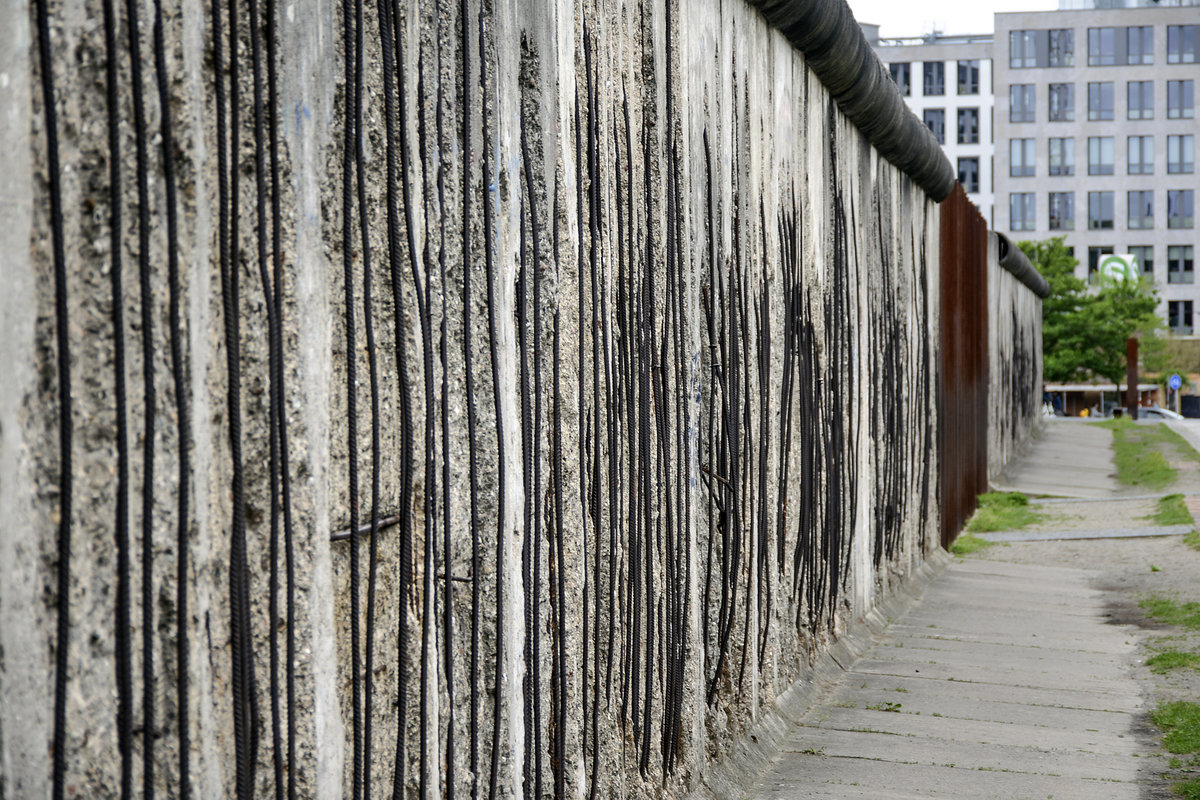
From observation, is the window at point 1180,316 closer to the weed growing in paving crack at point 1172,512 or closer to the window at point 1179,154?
the window at point 1179,154

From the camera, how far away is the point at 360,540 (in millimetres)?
1622

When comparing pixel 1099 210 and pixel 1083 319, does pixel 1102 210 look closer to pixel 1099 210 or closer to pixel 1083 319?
pixel 1099 210

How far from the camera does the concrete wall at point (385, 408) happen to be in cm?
118

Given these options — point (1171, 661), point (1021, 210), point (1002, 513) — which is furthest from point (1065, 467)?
point (1021, 210)

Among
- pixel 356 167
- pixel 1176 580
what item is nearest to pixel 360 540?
pixel 356 167

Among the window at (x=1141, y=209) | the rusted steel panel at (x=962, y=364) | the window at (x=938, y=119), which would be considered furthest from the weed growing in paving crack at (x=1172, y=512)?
the window at (x=938, y=119)

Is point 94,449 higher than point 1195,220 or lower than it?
lower

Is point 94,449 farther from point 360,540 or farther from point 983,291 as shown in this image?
point 983,291

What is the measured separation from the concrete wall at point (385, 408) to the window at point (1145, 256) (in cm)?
6655

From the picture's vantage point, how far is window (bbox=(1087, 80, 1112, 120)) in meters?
63.4

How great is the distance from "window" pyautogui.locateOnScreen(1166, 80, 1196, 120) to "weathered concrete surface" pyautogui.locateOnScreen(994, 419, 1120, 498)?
49192mm

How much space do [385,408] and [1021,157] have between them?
6777 centimetres

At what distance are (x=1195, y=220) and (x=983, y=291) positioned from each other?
58692 millimetres

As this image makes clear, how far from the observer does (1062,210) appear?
63.6m
